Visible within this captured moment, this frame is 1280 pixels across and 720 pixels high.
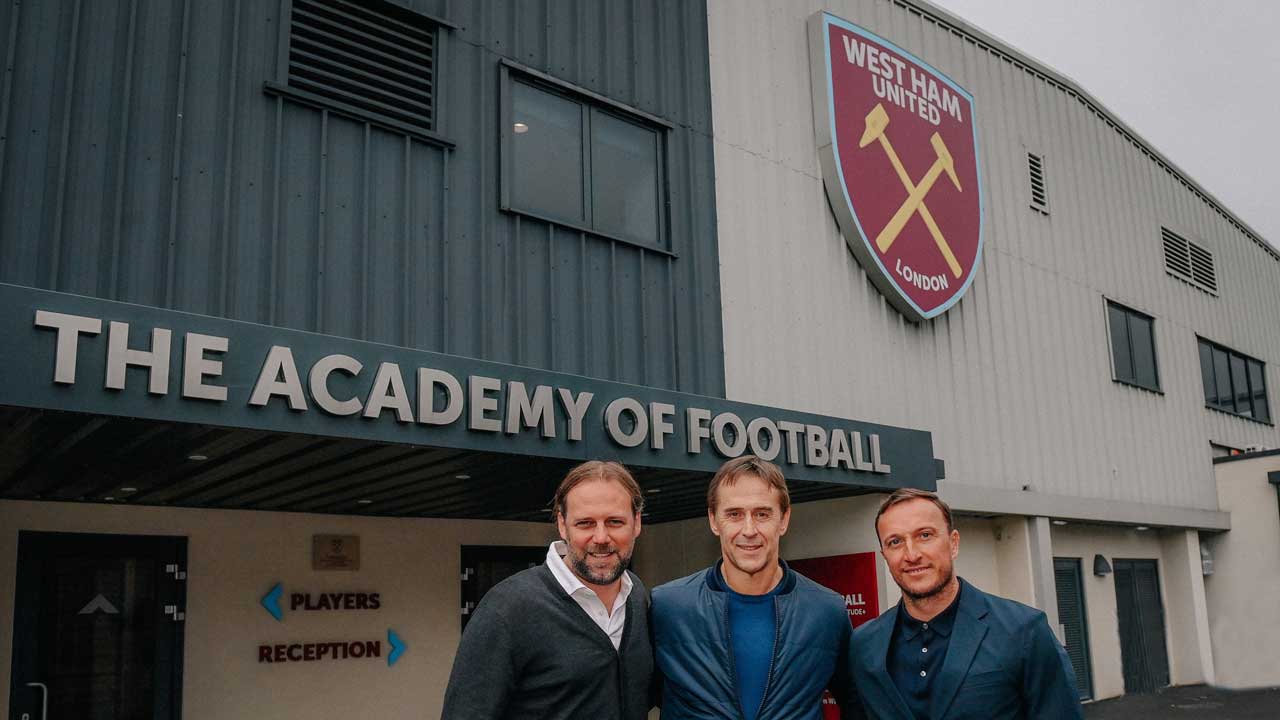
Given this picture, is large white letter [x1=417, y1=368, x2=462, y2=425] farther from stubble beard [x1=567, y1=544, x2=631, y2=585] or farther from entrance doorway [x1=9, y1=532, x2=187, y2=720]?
entrance doorway [x1=9, y1=532, x2=187, y2=720]

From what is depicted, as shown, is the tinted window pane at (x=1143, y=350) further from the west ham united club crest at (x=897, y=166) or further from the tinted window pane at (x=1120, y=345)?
the west ham united club crest at (x=897, y=166)

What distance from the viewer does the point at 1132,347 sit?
16.5 m

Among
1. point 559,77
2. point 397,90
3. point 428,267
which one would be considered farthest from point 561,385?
point 559,77

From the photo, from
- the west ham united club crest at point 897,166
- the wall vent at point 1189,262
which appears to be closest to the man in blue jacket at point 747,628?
the west ham united club crest at point 897,166

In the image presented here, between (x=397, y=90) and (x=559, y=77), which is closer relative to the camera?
(x=397, y=90)

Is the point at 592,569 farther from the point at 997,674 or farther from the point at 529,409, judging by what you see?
the point at 529,409

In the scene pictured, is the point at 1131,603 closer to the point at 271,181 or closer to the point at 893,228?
the point at 893,228

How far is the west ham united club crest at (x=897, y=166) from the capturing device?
452 inches

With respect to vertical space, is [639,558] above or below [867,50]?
below

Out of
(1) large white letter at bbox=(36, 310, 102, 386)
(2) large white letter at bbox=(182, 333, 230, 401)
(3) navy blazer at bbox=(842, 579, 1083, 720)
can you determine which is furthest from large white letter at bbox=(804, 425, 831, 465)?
(1) large white letter at bbox=(36, 310, 102, 386)

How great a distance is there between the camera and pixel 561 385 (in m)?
7.02

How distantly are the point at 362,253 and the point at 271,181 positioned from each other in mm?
759

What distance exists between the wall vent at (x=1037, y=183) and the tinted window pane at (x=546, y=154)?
8243mm

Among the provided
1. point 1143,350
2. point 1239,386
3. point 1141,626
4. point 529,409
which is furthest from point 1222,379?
point 529,409
